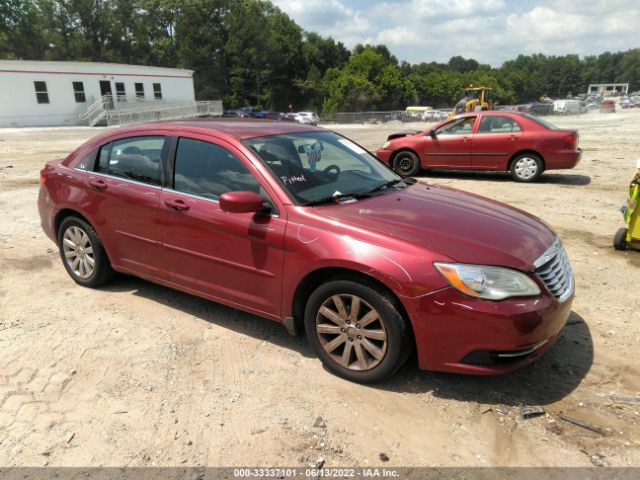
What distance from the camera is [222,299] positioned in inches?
145

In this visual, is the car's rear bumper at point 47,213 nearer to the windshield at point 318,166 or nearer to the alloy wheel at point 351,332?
the windshield at point 318,166

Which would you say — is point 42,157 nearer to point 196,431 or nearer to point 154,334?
point 154,334

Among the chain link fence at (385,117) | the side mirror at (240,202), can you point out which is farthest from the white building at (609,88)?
the side mirror at (240,202)

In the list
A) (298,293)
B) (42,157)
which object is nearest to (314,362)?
(298,293)

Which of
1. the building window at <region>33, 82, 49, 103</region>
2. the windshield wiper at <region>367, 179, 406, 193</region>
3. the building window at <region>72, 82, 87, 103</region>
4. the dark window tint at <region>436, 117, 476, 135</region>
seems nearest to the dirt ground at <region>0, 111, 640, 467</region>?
the windshield wiper at <region>367, 179, 406, 193</region>

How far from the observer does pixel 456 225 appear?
319 centimetres

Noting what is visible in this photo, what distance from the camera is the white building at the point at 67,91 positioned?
114 feet

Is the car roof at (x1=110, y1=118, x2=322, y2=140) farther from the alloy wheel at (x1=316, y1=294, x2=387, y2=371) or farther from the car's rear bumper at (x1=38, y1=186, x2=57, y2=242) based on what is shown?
the alloy wheel at (x1=316, y1=294, x2=387, y2=371)

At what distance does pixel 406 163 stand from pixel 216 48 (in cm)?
5896

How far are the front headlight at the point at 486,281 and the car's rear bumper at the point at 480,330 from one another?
1.6 inches

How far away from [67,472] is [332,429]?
4.61 feet

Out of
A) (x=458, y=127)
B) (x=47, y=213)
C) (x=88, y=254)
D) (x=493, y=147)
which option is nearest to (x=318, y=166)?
(x=88, y=254)

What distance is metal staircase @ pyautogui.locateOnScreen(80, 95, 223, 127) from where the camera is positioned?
37.1m

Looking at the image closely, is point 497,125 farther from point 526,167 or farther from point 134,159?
point 134,159
